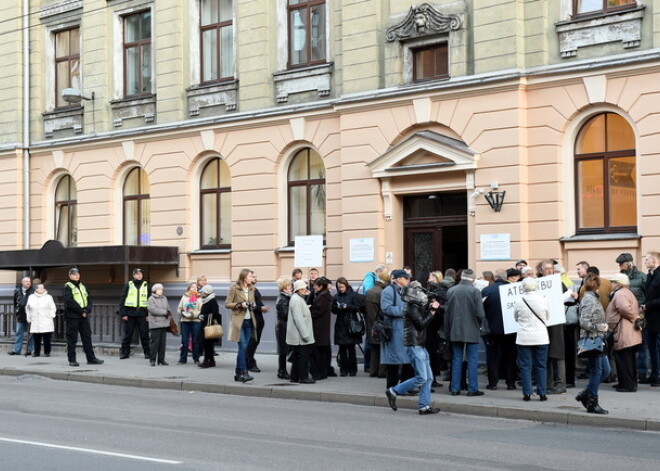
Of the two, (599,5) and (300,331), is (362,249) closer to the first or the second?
(300,331)

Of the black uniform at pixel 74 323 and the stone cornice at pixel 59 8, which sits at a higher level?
the stone cornice at pixel 59 8

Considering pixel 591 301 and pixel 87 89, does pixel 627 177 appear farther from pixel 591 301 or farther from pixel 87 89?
pixel 87 89

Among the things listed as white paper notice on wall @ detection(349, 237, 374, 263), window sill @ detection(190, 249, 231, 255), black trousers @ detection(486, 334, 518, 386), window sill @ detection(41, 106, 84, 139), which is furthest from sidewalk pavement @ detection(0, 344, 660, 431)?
window sill @ detection(41, 106, 84, 139)

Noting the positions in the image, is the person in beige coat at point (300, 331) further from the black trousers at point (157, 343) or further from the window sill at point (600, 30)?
the window sill at point (600, 30)

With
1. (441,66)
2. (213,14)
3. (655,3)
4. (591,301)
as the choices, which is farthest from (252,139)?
(591,301)

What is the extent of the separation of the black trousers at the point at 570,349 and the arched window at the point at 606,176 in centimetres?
315

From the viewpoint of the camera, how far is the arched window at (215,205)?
2475 cm

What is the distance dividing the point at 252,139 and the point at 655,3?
9.67 metres

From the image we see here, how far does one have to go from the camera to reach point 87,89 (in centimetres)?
2706

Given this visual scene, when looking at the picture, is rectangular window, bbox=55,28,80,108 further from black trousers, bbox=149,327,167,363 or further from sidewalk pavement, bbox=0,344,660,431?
black trousers, bbox=149,327,167,363

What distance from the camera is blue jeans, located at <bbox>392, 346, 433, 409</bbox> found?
13.7 m

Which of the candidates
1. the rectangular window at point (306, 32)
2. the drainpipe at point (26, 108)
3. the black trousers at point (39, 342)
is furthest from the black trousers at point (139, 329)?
the drainpipe at point (26, 108)

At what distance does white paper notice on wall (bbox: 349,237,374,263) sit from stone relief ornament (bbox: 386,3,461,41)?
4076 millimetres

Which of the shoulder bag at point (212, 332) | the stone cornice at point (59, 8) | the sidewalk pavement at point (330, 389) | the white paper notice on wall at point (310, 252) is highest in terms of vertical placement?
the stone cornice at point (59, 8)
